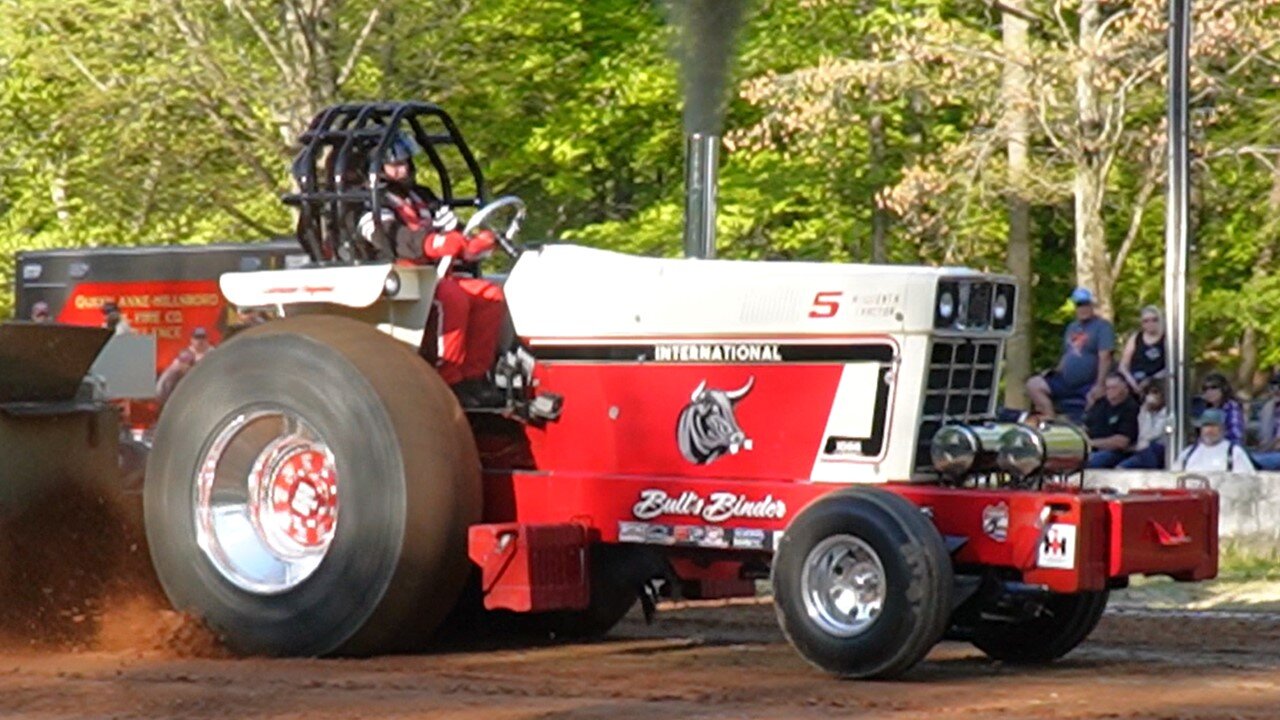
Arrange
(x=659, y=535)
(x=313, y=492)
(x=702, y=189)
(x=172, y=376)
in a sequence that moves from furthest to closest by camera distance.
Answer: (x=172, y=376) < (x=702, y=189) < (x=313, y=492) < (x=659, y=535)

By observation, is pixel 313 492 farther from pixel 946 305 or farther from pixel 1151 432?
pixel 1151 432

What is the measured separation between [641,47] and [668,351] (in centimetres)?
1761

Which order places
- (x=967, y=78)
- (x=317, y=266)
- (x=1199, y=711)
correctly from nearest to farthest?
1. (x=1199, y=711)
2. (x=317, y=266)
3. (x=967, y=78)

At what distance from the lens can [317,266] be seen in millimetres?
10281

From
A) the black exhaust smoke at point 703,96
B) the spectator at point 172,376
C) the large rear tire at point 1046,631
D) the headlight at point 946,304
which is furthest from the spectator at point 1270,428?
the headlight at point 946,304

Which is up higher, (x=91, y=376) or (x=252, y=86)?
(x=252, y=86)

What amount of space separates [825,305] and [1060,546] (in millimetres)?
1245

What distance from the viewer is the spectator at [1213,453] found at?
583 inches

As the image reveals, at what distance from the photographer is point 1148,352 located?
16.6 m

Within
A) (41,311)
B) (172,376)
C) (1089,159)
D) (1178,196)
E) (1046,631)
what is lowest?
(1046,631)

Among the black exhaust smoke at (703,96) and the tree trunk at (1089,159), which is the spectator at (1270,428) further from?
the tree trunk at (1089,159)

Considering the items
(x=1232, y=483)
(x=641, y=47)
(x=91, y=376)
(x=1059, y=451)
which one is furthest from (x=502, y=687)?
(x=641, y=47)

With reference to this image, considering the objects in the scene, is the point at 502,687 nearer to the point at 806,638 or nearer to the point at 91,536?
the point at 806,638

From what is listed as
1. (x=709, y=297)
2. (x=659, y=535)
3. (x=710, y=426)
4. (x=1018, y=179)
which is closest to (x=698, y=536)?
(x=659, y=535)
